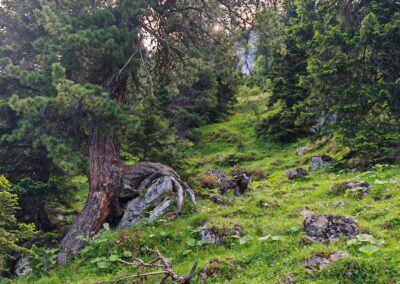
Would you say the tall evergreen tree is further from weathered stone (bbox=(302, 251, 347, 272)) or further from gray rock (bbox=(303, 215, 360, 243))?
weathered stone (bbox=(302, 251, 347, 272))

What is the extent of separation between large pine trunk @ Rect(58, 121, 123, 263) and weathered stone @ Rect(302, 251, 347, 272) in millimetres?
6683

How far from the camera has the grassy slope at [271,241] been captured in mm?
7172

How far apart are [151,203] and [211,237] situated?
10.9ft

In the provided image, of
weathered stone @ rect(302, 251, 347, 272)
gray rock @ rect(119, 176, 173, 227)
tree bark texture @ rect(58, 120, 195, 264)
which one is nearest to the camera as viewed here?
weathered stone @ rect(302, 251, 347, 272)

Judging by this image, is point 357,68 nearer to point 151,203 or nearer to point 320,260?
point 151,203

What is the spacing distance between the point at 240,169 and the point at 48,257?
1302 centimetres

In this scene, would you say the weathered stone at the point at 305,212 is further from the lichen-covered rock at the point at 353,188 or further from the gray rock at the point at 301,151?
the gray rock at the point at 301,151

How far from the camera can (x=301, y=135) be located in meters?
28.2

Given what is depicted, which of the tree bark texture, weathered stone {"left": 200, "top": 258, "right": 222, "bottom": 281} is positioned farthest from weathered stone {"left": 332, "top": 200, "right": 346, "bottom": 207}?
weathered stone {"left": 200, "top": 258, "right": 222, "bottom": 281}

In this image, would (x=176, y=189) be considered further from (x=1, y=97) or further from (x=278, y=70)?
(x=278, y=70)

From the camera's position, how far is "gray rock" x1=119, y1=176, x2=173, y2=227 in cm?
1224

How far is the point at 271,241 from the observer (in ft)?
29.5

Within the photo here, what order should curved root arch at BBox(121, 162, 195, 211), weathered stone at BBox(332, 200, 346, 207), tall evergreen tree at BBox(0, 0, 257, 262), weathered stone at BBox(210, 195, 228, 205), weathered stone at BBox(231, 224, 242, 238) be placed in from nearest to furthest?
weathered stone at BBox(231, 224, 242, 238), weathered stone at BBox(332, 200, 346, 207), tall evergreen tree at BBox(0, 0, 257, 262), weathered stone at BBox(210, 195, 228, 205), curved root arch at BBox(121, 162, 195, 211)

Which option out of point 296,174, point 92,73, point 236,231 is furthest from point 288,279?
point 296,174
